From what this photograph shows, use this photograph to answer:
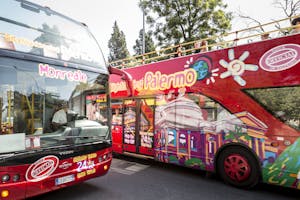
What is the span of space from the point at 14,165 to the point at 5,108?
824mm

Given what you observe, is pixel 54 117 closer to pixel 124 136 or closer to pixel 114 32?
pixel 124 136

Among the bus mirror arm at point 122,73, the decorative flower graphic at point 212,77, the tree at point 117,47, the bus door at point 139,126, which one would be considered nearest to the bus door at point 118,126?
the bus door at point 139,126

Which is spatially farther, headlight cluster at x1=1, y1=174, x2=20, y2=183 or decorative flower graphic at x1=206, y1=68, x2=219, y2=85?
decorative flower graphic at x1=206, y1=68, x2=219, y2=85

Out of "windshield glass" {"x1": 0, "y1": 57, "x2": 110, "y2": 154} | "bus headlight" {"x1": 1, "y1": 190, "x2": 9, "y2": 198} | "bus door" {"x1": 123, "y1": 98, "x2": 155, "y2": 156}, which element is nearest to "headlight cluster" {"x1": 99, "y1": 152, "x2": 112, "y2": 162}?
"windshield glass" {"x1": 0, "y1": 57, "x2": 110, "y2": 154}

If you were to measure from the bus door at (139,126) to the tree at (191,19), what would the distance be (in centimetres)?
1281

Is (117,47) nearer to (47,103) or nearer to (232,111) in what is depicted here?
(232,111)

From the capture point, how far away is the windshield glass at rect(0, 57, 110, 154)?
10.8 feet

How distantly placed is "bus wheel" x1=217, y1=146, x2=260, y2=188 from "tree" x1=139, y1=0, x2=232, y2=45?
14.7 m

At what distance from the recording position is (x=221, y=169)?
5.29 metres

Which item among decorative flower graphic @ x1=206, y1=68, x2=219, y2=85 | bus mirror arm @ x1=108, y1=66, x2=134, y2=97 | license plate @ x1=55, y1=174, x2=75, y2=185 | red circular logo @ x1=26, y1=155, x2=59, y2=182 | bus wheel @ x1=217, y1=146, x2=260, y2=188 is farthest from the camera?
decorative flower graphic @ x1=206, y1=68, x2=219, y2=85

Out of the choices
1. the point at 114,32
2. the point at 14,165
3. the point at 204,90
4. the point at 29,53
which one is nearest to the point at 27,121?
the point at 14,165

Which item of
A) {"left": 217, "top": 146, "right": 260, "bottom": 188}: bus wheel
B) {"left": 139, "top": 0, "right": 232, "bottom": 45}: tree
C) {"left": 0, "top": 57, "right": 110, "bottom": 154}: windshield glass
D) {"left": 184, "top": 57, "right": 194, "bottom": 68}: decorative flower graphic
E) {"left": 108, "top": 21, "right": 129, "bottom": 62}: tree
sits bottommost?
{"left": 217, "top": 146, "right": 260, "bottom": 188}: bus wheel

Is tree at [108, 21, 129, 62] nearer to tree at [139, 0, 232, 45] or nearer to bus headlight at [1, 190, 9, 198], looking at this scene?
tree at [139, 0, 232, 45]

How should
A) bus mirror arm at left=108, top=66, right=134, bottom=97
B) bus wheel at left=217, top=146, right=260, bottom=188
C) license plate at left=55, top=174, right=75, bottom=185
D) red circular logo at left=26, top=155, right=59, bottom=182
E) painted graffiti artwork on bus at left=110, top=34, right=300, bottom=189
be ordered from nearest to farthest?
red circular logo at left=26, top=155, right=59, bottom=182 → license plate at left=55, top=174, right=75, bottom=185 → painted graffiti artwork on bus at left=110, top=34, right=300, bottom=189 → bus wheel at left=217, top=146, right=260, bottom=188 → bus mirror arm at left=108, top=66, right=134, bottom=97
